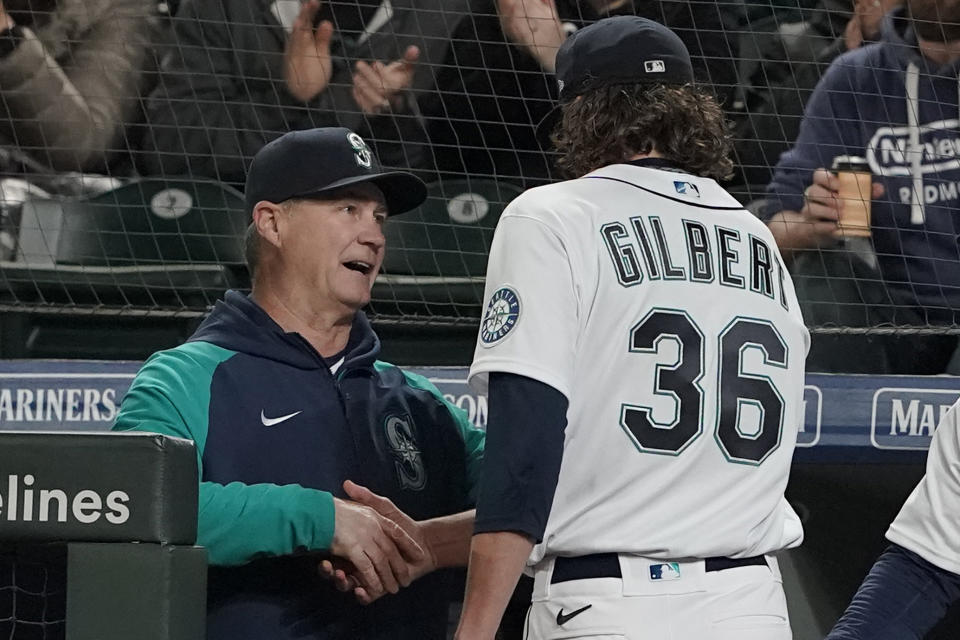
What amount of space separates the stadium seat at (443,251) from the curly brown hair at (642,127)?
171 cm

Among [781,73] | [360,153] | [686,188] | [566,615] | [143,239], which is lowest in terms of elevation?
[566,615]

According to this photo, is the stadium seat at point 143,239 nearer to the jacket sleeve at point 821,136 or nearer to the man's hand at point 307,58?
the man's hand at point 307,58

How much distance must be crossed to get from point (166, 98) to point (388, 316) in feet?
3.43

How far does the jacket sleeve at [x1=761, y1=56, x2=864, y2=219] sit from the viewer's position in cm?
358

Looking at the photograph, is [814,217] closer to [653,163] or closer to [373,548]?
[653,163]

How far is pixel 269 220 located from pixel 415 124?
178 centimetres

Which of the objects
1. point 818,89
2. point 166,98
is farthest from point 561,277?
point 166,98

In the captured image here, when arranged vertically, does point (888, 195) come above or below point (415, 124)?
below

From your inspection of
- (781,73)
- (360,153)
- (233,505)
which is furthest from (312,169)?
(781,73)

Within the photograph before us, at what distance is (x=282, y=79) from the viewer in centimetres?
400

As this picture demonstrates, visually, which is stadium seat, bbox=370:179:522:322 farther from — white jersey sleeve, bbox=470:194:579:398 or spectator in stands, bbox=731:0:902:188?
white jersey sleeve, bbox=470:194:579:398

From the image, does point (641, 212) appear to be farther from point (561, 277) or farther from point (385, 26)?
point (385, 26)

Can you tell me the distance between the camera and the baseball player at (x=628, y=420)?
1559mm

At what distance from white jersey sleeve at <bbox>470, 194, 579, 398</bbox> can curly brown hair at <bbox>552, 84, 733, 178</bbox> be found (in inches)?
6.1
